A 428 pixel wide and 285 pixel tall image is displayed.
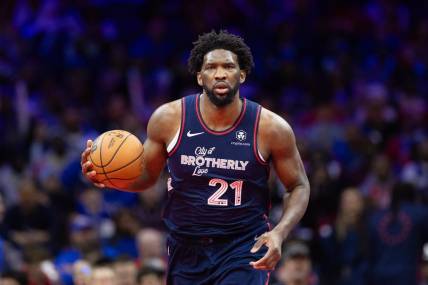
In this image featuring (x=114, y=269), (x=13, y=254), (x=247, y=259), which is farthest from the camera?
(x=13, y=254)

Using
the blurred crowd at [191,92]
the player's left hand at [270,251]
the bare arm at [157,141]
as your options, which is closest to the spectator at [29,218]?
the blurred crowd at [191,92]

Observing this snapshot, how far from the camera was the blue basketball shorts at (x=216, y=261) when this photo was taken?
22.0 ft

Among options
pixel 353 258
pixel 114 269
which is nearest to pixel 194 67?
pixel 114 269

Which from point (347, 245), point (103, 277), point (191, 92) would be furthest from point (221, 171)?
point (191, 92)

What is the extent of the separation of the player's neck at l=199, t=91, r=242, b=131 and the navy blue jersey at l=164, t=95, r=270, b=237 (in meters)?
0.04

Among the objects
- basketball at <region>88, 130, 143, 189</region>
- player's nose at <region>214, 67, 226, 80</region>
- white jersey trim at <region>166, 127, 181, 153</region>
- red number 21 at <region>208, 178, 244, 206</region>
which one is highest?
player's nose at <region>214, 67, 226, 80</region>

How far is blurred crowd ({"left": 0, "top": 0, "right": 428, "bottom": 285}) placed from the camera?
36.9 feet

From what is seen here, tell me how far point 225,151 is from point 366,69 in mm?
9513

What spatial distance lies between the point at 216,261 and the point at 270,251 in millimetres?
535

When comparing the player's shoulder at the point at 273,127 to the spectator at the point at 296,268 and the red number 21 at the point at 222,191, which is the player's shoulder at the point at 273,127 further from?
the spectator at the point at 296,268

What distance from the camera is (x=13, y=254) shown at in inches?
484

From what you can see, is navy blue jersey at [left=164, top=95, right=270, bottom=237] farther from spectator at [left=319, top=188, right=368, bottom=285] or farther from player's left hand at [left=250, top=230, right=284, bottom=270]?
spectator at [left=319, top=188, right=368, bottom=285]

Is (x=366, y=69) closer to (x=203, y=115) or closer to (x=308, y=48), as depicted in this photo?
(x=308, y=48)

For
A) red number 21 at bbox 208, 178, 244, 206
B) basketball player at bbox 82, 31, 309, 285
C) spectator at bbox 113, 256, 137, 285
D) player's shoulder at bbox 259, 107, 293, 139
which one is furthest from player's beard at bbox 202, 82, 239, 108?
spectator at bbox 113, 256, 137, 285
